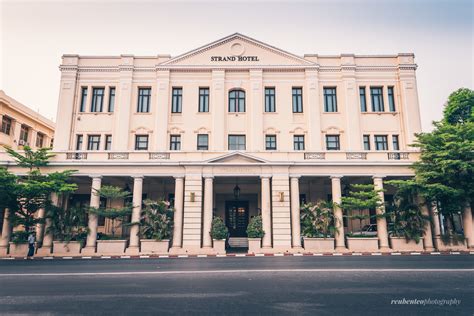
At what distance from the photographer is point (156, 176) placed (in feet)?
72.8

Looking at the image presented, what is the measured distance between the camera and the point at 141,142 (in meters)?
27.0

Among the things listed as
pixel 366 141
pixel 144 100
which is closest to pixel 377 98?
pixel 366 141

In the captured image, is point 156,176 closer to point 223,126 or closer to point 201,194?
point 201,194

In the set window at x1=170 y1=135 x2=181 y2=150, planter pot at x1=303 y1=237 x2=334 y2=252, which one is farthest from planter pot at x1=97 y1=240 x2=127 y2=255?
planter pot at x1=303 y1=237 x2=334 y2=252

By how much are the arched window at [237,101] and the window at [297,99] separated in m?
4.51

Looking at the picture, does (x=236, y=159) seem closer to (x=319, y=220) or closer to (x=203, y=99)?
(x=319, y=220)

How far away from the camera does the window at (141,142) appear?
2684 cm

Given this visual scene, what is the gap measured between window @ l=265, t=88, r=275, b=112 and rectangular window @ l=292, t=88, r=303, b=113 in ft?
6.12

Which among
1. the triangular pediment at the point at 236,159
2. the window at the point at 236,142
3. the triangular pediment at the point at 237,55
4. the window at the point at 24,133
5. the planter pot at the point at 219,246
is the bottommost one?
the planter pot at the point at 219,246

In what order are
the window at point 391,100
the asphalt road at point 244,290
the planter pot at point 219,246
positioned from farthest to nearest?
the window at point 391,100 < the planter pot at point 219,246 < the asphalt road at point 244,290

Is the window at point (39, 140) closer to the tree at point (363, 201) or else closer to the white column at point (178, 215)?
the white column at point (178, 215)

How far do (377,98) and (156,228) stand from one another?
2179 cm

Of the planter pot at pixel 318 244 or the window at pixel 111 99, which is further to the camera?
the window at pixel 111 99

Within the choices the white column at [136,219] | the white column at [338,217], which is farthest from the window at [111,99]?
the white column at [338,217]
